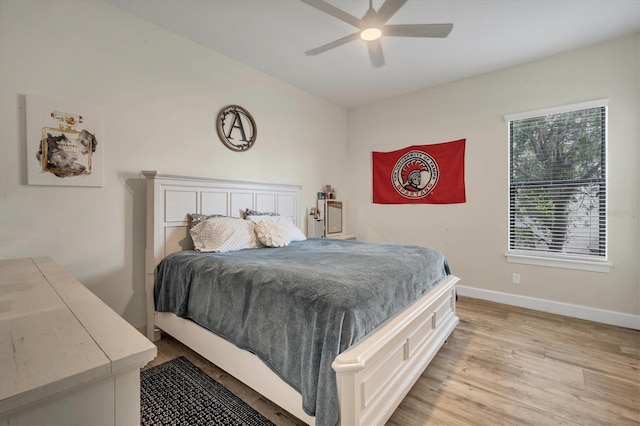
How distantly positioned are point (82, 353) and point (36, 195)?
2072 mm

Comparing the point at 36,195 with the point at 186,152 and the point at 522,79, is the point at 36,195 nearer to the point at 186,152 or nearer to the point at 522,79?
the point at 186,152

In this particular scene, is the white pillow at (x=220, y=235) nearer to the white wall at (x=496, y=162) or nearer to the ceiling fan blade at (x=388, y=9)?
the ceiling fan blade at (x=388, y=9)

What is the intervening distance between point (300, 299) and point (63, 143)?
2.17 meters

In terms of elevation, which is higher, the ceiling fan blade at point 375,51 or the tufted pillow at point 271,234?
the ceiling fan blade at point 375,51

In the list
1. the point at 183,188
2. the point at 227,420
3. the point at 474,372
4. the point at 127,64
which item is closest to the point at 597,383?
the point at 474,372

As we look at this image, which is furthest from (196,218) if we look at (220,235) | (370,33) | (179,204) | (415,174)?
(415,174)

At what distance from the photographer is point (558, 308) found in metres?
3.12

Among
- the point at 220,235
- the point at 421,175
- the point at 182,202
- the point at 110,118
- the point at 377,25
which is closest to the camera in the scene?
the point at 377,25

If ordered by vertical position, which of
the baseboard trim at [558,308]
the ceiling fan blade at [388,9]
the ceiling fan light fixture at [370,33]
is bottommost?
the baseboard trim at [558,308]

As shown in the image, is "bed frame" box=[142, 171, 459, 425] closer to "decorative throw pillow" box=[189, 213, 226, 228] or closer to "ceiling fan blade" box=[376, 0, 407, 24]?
"decorative throw pillow" box=[189, 213, 226, 228]

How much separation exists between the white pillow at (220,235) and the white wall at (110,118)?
1.72 ft

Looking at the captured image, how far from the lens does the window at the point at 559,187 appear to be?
2.96m

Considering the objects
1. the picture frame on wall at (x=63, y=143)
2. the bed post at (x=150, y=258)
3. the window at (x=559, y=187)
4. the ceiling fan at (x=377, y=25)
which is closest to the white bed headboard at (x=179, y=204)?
the bed post at (x=150, y=258)

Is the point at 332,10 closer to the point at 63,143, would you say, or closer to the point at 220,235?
the point at 220,235
